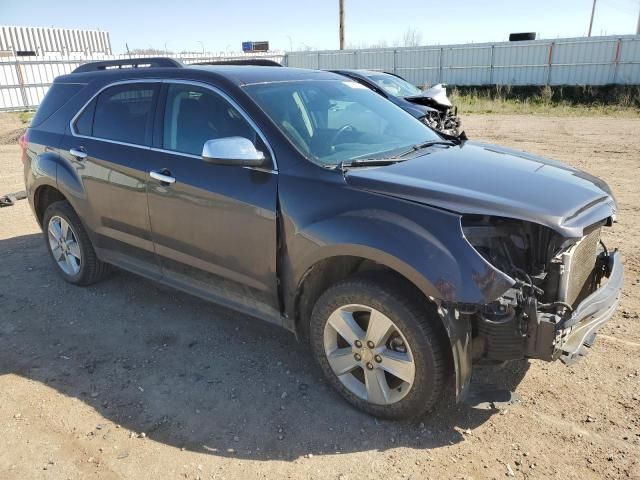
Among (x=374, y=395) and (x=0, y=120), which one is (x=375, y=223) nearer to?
(x=374, y=395)

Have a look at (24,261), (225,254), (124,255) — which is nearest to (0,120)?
(24,261)

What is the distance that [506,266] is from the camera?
106 inches

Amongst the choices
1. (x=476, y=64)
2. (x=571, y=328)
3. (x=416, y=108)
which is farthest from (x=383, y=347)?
(x=476, y=64)

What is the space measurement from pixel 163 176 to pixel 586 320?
110 inches

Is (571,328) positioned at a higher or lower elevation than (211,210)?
lower

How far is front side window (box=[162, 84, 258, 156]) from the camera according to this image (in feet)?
11.2

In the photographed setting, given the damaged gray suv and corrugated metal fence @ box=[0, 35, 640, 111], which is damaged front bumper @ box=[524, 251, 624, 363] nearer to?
the damaged gray suv

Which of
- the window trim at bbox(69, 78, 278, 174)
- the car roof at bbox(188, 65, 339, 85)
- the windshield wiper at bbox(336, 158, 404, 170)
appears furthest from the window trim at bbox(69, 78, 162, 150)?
the windshield wiper at bbox(336, 158, 404, 170)

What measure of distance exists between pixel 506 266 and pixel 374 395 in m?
1.04

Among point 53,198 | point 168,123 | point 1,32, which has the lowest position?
point 53,198

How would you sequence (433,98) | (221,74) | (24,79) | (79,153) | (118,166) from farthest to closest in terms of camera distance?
(24,79) < (433,98) < (79,153) < (118,166) < (221,74)

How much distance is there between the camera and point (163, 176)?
367cm

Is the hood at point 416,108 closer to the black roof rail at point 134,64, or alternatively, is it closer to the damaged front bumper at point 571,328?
the black roof rail at point 134,64

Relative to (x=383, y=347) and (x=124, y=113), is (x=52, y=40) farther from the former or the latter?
(x=383, y=347)
